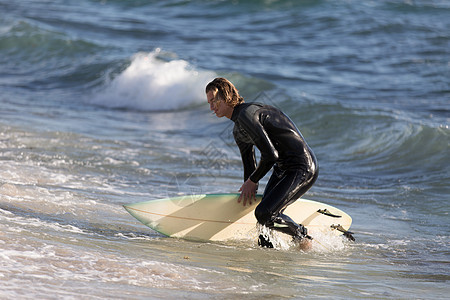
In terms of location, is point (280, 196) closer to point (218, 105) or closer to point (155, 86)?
point (218, 105)

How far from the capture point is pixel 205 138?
442 inches

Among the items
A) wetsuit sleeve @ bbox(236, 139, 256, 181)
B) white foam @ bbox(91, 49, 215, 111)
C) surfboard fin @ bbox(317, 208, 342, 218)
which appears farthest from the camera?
white foam @ bbox(91, 49, 215, 111)

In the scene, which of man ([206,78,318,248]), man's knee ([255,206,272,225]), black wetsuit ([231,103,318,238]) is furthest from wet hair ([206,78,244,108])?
man's knee ([255,206,272,225])

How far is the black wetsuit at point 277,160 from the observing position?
4.79 metres

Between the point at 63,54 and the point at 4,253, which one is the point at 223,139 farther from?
the point at 63,54

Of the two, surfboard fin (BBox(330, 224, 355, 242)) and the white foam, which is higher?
surfboard fin (BBox(330, 224, 355, 242))

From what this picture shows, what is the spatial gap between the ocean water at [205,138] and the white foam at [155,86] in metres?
0.06

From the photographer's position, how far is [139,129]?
11461 millimetres

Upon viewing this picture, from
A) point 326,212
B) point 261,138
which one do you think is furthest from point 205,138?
point 261,138

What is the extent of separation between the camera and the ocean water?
4.41 meters

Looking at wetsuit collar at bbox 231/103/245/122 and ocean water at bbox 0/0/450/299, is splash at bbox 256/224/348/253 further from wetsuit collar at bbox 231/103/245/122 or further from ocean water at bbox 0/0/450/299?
wetsuit collar at bbox 231/103/245/122

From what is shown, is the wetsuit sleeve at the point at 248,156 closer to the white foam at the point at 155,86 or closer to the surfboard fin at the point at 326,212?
the surfboard fin at the point at 326,212

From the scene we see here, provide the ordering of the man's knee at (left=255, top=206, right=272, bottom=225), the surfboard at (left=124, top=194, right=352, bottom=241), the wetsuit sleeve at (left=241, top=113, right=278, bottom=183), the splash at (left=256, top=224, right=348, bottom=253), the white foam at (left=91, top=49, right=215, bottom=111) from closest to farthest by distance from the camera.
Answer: the wetsuit sleeve at (left=241, top=113, right=278, bottom=183), the man's knee at (left=255, top=206, right=272, bottom=225), the splash at (left=256, top=224, right=348, bottom=253), the surfboard at (left=124, top=194, right=352, bottom=241), the white foam at (left=91, top=49, right=215, bottom=111)

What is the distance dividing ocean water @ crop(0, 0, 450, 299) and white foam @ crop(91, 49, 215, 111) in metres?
0.06
